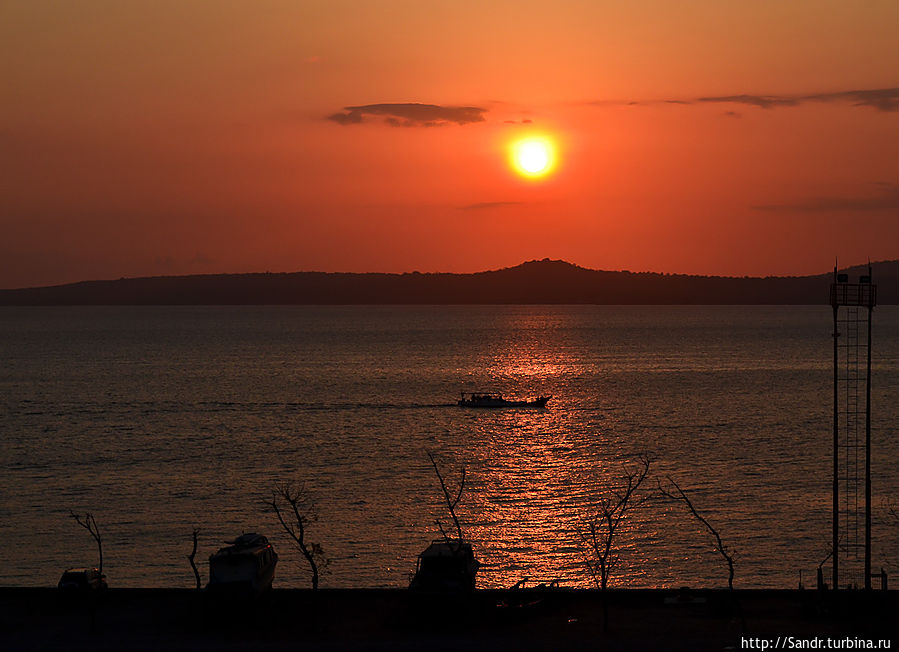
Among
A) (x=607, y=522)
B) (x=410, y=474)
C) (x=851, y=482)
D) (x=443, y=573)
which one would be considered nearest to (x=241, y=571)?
(x=443, y=573)

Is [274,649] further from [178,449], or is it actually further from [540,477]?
[178,449]

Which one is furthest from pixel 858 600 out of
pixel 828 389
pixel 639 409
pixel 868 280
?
pixel 828 389

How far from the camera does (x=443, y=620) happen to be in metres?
32.3

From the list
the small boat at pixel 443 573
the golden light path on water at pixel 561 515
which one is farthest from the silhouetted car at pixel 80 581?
the golden light path on water at pixel 561 515

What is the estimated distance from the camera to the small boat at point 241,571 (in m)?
33.7

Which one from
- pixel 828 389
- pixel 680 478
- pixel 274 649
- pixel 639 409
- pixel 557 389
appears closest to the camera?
pixel 274 649

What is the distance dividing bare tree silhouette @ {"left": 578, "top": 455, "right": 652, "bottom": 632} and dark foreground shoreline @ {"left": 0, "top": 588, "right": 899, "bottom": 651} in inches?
398

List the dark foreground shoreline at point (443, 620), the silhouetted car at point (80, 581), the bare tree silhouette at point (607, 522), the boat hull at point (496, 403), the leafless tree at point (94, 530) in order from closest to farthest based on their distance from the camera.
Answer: the dark foreground shoreline at point (443, 620)
the silhouetted car at point (80, 581)
the leafless tree at point (94, 530)
the bare tree silhouette at point (607, 522)
the boat hull at point (496, 403)

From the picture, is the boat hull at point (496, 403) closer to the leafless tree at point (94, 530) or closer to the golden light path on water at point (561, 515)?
the golden light path on water at point (561, 515)

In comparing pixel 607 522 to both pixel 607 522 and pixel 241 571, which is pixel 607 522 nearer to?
pixel 607 522

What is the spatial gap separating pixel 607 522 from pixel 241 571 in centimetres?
3597

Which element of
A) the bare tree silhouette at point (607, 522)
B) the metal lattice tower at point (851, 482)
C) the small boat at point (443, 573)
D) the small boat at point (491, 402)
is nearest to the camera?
the metal lattice tower at point (851, 482)

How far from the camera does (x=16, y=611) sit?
3316 cm

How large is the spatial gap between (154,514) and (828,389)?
11443cm
